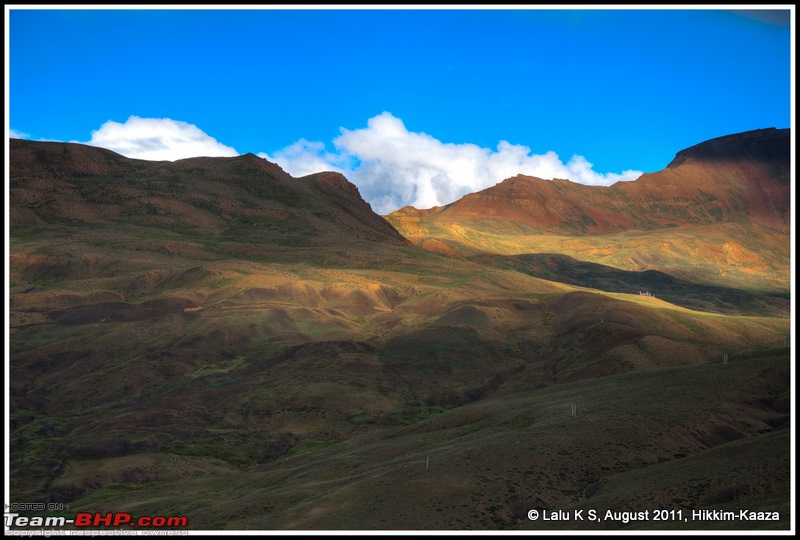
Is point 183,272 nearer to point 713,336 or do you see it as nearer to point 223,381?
point 223,381

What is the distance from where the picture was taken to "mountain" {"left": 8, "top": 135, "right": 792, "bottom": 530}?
48.5m

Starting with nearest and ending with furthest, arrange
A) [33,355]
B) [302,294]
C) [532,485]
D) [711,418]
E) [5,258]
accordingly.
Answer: [5,258] → [532,485] → [711,418] → [33,355] → [302,294]

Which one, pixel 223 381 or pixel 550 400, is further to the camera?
pixel 223 381

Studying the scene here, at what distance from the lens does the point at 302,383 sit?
113562mm

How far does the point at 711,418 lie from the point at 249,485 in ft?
117

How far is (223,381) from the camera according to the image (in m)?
117

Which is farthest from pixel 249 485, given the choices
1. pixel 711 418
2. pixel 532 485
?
pixel 711 418

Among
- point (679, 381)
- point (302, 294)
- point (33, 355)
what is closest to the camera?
point (679, 381)

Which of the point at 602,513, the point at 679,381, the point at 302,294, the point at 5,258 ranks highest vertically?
the point at 302,294

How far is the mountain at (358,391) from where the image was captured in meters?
48.5

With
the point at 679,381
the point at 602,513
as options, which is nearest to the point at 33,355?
the point at 679,381

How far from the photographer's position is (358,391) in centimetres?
11225

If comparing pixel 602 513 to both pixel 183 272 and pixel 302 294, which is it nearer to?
pixel 302 294

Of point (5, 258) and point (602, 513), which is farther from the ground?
point (5, 258)
